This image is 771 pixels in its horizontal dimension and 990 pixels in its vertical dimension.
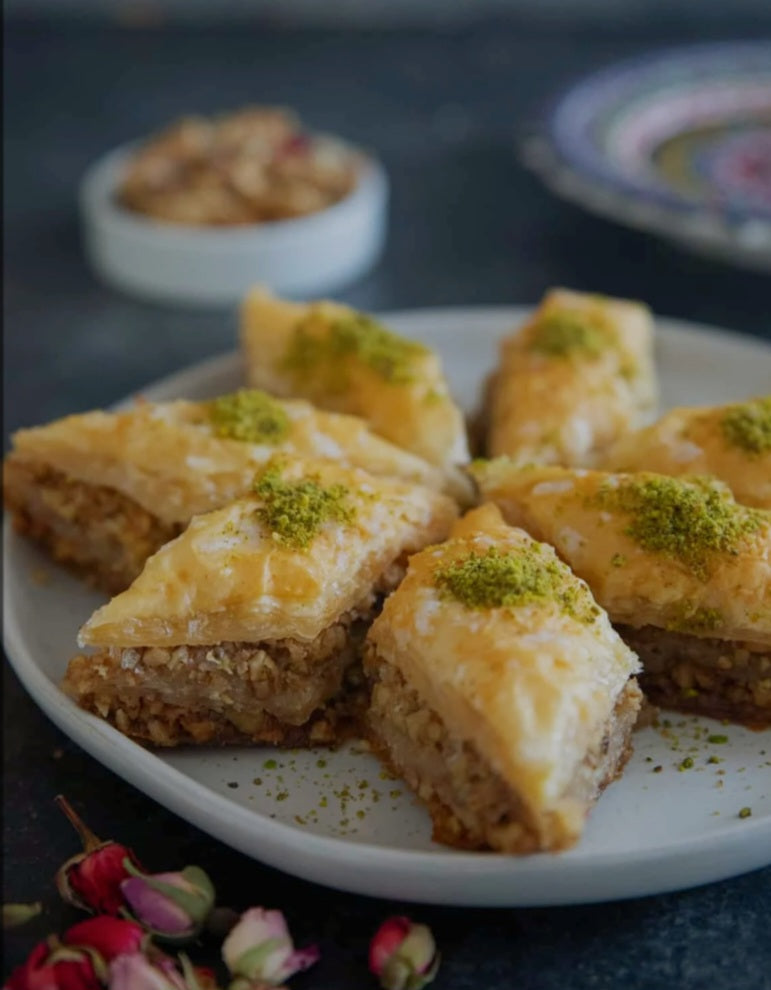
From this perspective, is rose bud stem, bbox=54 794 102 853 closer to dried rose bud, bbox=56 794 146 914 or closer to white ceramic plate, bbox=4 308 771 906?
dried rose bud, bbox=56 794 146 914

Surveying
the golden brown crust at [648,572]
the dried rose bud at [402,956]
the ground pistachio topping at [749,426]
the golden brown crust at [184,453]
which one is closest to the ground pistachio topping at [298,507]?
the golden brown crust at [184,453]

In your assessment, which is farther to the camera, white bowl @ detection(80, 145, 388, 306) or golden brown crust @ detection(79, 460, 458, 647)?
white bowl @ detection(80, 145, 388, 306)

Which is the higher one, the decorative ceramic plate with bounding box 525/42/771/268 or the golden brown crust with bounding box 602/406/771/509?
the decorative ceramic plate with bounding box 525/42/771/268

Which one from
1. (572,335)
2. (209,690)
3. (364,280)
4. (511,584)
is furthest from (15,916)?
(364,280)

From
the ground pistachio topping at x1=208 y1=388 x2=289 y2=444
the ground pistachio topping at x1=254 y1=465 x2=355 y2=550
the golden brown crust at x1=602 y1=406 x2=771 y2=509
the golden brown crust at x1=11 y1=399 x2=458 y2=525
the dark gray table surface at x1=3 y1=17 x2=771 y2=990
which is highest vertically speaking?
the golden brown crust at x1=602 y1=406 x2=771 y2=509

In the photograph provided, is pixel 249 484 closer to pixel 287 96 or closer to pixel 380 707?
pixel 380 707

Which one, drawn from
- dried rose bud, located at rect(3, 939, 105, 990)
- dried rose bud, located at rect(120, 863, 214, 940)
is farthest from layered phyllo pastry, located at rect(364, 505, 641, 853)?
dried rose bud, located at rect(3, 939, 105, 990)

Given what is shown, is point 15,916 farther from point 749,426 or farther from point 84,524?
point 749,426
